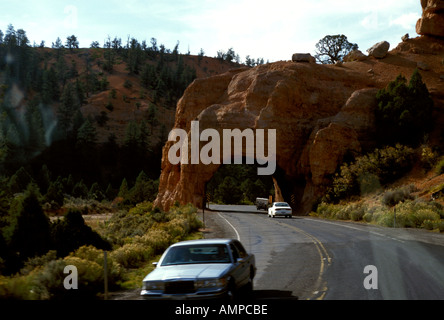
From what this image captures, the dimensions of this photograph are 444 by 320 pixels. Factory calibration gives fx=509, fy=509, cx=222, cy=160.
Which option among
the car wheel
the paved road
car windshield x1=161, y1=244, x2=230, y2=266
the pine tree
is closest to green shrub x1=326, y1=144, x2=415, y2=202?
the paved road

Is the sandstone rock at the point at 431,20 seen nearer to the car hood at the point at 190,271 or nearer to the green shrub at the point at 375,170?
the green shrub at the point at 375,170

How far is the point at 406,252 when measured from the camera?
731 inches

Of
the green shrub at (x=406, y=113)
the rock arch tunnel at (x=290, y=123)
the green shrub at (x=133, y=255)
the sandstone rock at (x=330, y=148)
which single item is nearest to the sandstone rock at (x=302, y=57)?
the rock arch tunnel at (x=290, y=123)

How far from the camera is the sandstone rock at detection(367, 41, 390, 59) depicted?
2594 inches

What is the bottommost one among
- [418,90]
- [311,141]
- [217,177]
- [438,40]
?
[217,177]

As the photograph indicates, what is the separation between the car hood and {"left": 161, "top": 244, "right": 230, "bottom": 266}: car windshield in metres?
0.28

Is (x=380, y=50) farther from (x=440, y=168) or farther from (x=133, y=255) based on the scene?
Result: (x=133, y=255)

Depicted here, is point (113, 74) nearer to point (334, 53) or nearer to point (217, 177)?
point (217, 177)

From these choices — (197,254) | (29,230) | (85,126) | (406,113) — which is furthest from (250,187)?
(197,254)

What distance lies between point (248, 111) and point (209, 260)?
1863 inches

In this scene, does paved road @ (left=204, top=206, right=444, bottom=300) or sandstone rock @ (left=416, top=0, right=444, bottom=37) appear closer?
paved road @ (left=204, top=206, right=444, bottom=300)

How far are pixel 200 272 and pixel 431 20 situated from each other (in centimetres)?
6732

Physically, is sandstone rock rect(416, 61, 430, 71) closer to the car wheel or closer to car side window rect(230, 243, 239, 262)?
car side window rect(230, 243, 239, 262)

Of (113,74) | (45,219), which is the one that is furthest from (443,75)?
(113,74)
